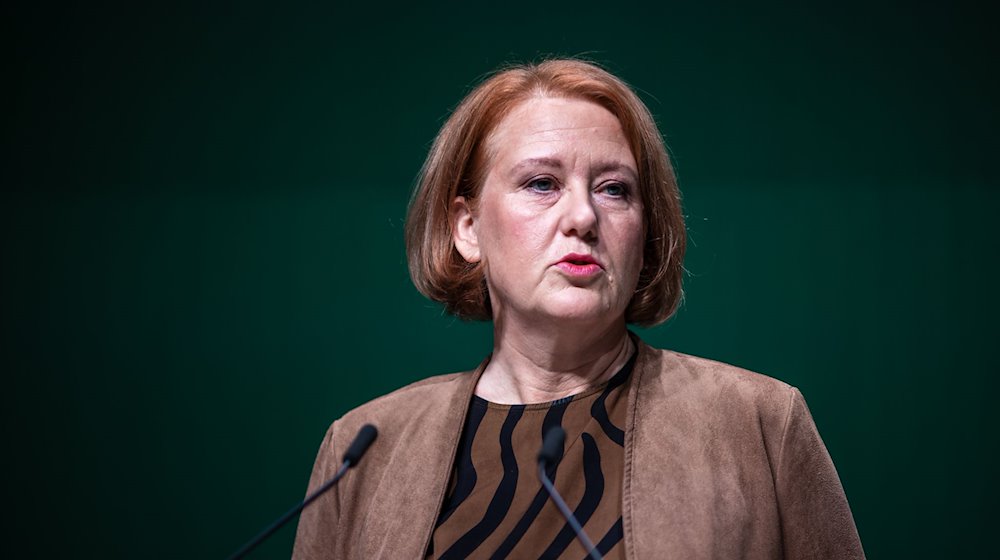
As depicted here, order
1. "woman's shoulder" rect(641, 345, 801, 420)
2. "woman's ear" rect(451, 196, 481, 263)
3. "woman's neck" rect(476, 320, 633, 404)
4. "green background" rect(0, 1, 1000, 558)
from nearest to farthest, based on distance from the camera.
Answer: "woman's shoulder" rect(641, 345, 801, 420) < "woman's neck" rect(476, 320, 633, 404) < "woman's ear" rect(451, 196, 481, 263) < "green background" rect(0, 1, 1000, 558)

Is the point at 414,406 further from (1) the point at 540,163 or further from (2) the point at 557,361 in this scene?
(1) the point at 540,163

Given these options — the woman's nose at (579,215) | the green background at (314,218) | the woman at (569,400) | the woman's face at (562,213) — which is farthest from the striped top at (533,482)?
the green background at (314,218)

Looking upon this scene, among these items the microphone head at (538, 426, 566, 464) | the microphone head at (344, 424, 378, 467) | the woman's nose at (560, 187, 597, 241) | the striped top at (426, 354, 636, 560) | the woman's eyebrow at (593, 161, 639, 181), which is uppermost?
the woman's eyebrow at (593, 161, 639, 181)

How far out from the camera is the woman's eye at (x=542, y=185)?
166 centimetres

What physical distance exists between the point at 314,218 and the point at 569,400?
1.15 meters

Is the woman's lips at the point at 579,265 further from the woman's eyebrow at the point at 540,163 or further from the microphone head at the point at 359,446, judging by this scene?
the microphone head at the point at 359,446

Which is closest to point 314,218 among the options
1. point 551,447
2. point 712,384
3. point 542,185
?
point 542,185

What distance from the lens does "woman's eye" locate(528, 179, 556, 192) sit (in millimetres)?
1662

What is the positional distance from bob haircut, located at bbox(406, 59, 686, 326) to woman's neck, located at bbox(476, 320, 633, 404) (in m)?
0.13

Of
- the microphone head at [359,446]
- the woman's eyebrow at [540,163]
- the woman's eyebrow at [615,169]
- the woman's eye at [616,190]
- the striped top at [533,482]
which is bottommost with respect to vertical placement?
the striped top at [533,482]

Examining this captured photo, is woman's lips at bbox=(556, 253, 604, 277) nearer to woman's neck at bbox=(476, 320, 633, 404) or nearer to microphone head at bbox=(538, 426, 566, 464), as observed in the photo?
woman's neck at bbox=(476, 320, 633, 404)

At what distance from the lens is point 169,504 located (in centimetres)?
253

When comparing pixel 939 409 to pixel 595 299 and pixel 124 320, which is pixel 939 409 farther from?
pixel 124 320

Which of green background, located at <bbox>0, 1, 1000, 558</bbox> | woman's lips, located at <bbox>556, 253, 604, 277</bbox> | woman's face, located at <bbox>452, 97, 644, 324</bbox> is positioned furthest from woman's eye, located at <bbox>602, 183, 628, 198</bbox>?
green background, located at <bbox>0, 1, 1000, 558</bbox>
